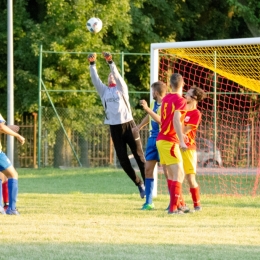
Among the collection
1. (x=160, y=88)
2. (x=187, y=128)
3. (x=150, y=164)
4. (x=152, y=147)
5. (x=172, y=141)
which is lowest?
(x=150, y=164)

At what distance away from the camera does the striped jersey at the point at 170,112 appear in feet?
35.2

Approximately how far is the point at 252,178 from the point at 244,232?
11.2 m

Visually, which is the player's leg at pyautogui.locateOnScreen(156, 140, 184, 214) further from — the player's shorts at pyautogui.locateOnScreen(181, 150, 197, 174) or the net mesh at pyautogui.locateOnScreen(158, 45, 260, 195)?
the net mesh at pyautogui.locateOnScreen(158, 45, 260, 195)

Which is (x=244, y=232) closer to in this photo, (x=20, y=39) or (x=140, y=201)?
(x=140, y=201)

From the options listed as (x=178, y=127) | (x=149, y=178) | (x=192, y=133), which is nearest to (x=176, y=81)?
(x=178, y=127)

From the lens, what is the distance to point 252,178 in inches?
792

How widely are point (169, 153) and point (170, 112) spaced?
0.52 m

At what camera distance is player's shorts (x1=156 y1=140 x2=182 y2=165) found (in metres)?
10.8

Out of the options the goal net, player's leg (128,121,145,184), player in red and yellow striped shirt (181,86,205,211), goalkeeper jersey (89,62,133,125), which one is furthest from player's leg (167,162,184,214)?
the goal net

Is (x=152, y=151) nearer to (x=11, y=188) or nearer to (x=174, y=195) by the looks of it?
(x=174, y=195)

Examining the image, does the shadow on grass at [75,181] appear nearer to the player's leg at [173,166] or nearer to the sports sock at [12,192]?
the sports sock at [12,192]

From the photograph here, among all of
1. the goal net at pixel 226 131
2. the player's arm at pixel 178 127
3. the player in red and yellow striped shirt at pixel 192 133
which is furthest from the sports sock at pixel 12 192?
the goal net at pixel 226 131

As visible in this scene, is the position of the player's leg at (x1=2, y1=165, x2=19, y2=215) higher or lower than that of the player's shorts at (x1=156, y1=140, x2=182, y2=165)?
lower

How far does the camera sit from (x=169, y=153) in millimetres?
10812
